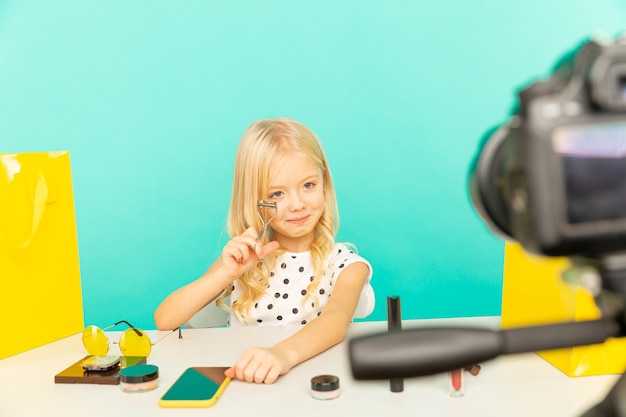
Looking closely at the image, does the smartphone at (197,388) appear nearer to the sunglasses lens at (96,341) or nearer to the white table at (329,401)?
the white table at (329,401)

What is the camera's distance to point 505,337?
429 mm

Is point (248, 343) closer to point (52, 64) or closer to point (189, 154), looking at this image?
point (189, 154)

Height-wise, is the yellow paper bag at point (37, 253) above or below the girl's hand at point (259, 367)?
above

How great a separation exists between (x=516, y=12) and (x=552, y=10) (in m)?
0.16

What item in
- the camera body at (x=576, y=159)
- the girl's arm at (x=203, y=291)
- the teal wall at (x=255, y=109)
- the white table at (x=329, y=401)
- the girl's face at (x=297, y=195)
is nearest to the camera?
the camera body at (x=576, y=159)

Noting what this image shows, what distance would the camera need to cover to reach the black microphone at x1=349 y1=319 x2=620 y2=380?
0.42 m

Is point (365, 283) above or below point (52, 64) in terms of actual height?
below

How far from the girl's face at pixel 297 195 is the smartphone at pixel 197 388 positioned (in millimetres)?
586

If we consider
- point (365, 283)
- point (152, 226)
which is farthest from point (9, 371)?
point (152, 226)

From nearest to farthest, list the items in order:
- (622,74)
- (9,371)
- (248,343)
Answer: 1. (622,74)
2. (9,371)
3. (248,343)

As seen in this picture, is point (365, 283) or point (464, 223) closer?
point (365, 283)

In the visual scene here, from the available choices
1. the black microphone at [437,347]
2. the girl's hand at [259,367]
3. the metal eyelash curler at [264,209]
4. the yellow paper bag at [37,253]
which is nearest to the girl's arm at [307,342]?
the girl's hand at [259,367]

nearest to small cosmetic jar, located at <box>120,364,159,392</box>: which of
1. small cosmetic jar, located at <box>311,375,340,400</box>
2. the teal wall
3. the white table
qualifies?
the white table

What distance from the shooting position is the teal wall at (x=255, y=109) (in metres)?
2.49
